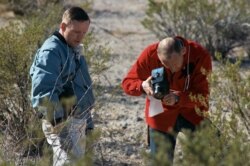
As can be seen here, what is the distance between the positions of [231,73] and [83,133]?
93 cm

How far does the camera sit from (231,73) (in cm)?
489

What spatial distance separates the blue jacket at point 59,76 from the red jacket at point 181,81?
40cm

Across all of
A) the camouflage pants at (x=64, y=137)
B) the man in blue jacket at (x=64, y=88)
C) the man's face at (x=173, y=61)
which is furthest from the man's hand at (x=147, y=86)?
the camouflage pants at (x=64, y=137)

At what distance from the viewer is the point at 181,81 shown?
5.44 m

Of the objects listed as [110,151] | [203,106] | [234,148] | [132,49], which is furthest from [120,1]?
[234,148]

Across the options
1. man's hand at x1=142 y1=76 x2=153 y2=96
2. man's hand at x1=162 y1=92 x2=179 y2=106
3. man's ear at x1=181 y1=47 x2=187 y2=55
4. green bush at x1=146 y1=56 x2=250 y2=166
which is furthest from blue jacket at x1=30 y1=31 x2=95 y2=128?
green bush at x1=146 y1=56 x2=250 y2=166

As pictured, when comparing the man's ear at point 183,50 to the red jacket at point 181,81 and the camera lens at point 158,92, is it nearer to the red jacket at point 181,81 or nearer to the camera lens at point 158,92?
the red jacket at point 181,81

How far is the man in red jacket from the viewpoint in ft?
17.1

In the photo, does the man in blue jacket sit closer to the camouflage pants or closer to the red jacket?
the camouflage pants

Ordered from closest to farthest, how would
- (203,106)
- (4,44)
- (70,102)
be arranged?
(70,102) → (203,106) → (4,44)

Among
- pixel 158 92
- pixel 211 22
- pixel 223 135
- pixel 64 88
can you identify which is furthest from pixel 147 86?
pixel 211 22

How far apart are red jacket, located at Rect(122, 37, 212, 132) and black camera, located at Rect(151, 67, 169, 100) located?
0.12 m

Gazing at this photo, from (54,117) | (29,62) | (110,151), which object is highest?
(54,117)

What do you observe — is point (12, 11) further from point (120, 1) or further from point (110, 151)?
point (110, 151)
